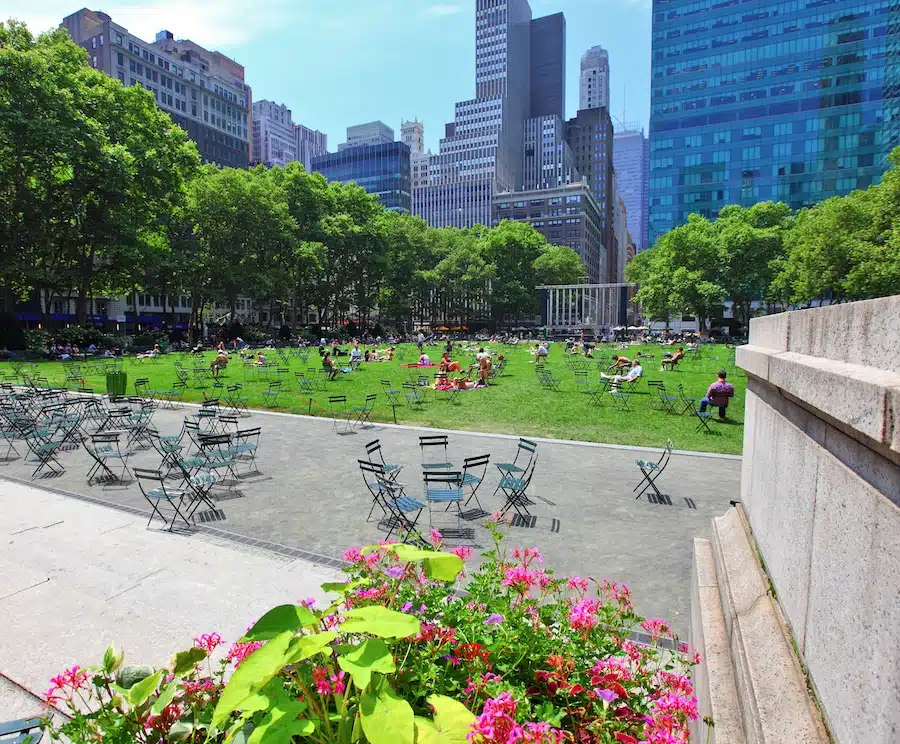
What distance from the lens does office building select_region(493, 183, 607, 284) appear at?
134375mm

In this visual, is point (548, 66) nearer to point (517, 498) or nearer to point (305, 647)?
point (517, 498)

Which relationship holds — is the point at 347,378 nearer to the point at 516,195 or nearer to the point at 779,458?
the point at 779,458

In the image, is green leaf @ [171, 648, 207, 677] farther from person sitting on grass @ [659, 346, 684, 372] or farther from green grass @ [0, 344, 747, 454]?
person sitting on grass @ [659, 346, 684, 372]

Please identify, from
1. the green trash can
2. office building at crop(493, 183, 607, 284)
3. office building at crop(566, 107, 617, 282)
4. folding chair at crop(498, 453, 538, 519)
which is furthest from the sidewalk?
office building at crop(566, 107, 617, 282)

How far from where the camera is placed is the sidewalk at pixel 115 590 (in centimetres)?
433

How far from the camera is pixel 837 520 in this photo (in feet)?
7.11

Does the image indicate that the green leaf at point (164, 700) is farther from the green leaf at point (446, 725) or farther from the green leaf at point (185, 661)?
the green leaf at point (446, 725)

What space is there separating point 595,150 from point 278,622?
8001 inches

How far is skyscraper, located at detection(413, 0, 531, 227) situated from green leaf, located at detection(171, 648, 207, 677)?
151m

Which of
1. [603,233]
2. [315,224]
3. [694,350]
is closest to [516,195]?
[603,233]

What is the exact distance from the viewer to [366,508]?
809 cm

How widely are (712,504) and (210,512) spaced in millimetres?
7588

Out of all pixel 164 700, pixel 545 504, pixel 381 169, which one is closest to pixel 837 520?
pixel 164 700

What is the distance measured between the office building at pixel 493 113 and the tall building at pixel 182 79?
174 ft
